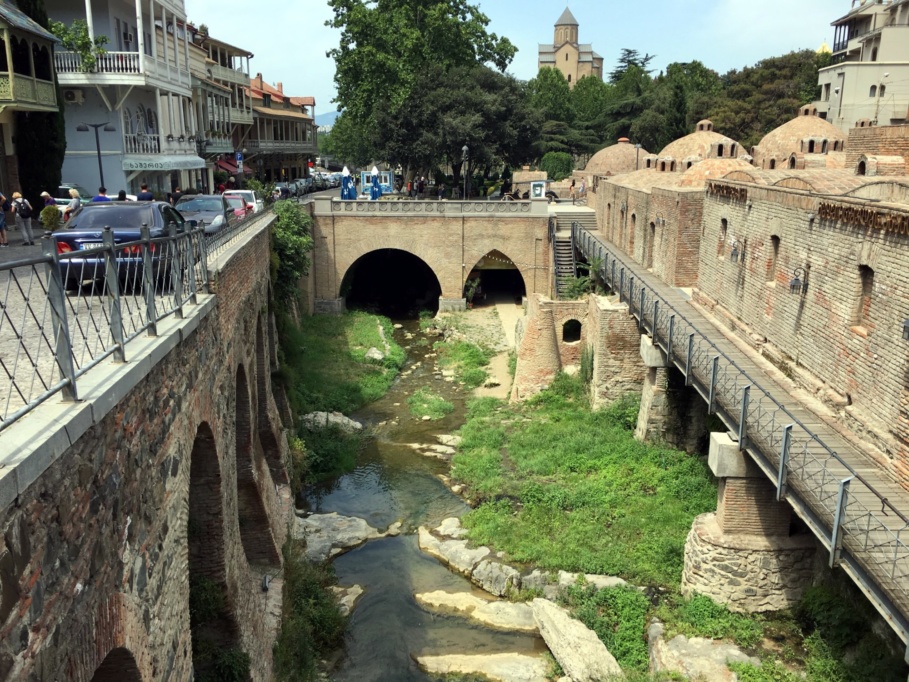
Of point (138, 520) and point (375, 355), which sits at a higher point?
point (138, 520)

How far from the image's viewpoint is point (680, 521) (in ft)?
50.2

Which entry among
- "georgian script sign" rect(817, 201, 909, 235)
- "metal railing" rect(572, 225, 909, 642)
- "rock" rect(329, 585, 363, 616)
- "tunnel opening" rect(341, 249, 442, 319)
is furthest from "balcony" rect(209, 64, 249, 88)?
"georgian script sign" rect(817, 201, 909, 235)

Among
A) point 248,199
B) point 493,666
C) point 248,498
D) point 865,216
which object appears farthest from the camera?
point 248,199

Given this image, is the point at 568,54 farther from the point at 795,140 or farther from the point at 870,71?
the point at 795,140

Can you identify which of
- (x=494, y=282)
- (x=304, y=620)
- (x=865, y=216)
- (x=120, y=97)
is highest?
(x=120, y=97)

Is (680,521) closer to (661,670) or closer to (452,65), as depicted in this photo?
(661,670)

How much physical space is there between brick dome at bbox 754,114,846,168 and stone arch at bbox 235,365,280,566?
2559cm

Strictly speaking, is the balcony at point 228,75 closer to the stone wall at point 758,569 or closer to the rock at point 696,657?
the stone wall at point 758,569

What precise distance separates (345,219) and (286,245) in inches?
410

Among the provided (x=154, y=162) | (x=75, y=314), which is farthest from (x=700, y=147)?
(x=75, y=314)

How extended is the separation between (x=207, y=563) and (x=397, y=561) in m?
6.66

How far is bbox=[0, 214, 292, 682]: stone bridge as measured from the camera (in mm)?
3932

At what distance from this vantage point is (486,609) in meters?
13.9

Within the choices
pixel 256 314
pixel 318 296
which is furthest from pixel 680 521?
pixel 318 296
